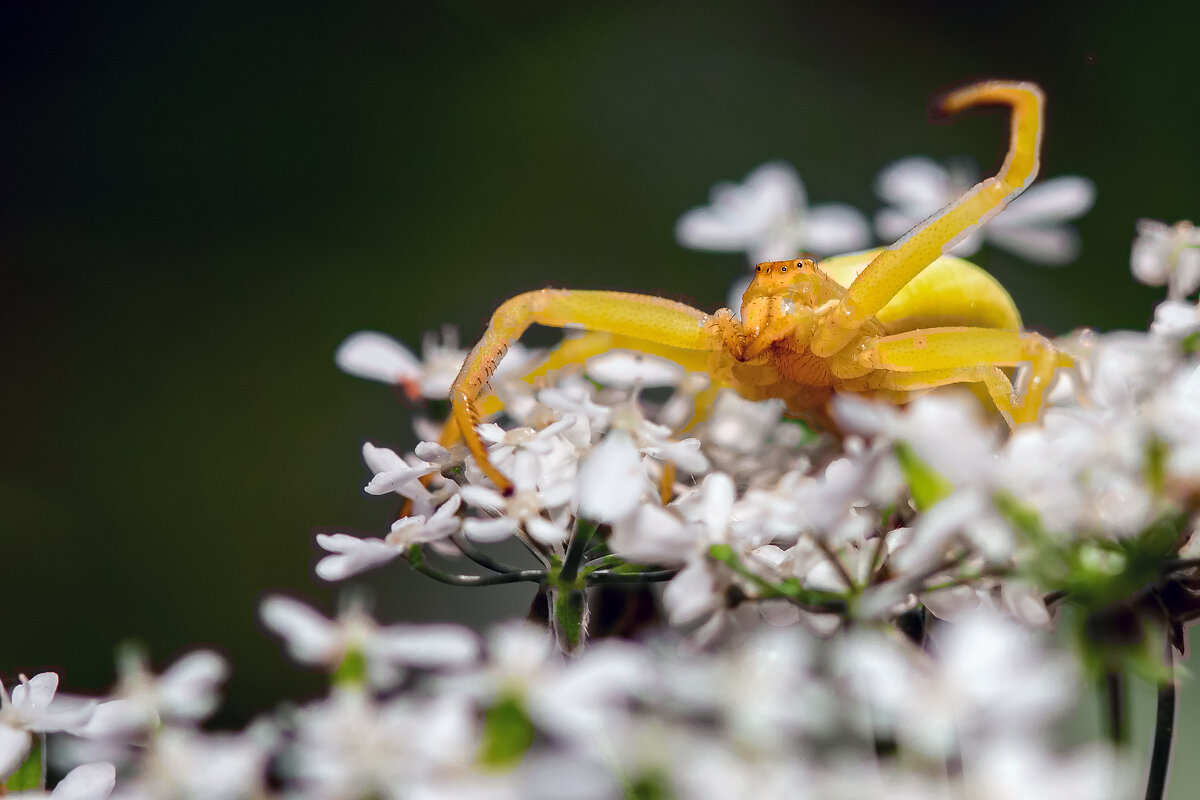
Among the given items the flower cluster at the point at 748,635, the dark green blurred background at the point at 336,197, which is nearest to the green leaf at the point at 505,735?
the flower cluster at the point at 748,635

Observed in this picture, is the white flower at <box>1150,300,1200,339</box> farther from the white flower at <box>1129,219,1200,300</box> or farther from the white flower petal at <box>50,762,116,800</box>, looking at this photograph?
the white flower petal at <box>50,762,116,800</box>

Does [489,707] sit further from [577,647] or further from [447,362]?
[447,362]

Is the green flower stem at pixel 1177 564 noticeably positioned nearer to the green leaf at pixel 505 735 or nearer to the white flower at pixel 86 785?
the green leaf at pixel 505 735

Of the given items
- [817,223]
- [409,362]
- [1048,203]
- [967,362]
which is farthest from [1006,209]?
[409,362]

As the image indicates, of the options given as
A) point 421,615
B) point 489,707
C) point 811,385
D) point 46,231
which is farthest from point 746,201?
point 46,231

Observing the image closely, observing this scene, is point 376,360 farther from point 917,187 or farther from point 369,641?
point 917,187

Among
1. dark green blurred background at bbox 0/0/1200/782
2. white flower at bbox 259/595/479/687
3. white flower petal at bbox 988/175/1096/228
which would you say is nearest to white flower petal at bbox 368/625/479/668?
white flower at bbox 259/595/479/687
